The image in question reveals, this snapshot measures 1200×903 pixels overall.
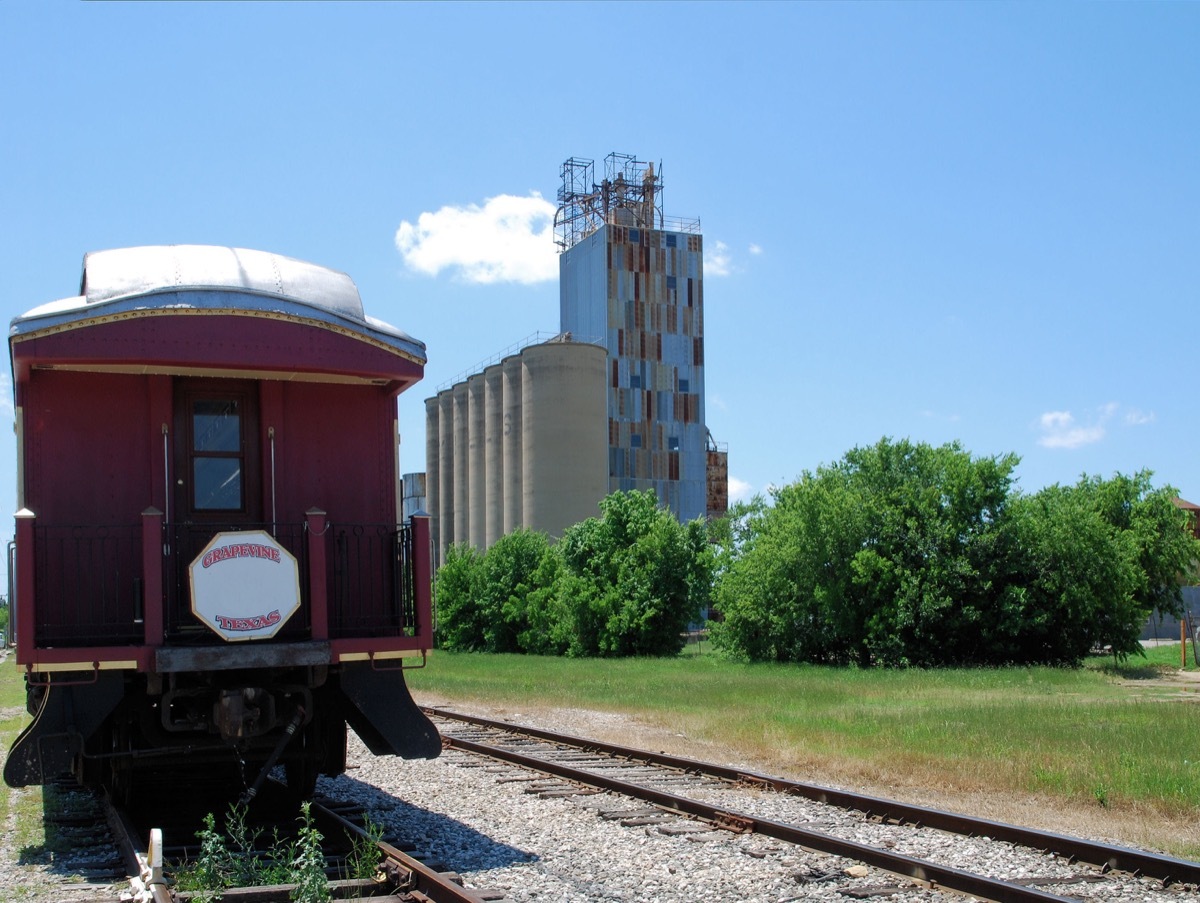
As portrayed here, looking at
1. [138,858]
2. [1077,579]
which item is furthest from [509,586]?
[138,858]

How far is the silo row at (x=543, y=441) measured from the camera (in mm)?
74812

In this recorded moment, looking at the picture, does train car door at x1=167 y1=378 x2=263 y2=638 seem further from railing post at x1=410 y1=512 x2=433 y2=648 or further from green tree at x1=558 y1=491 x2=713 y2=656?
green tree at x1=558 y1=491 x2=713 y2=656

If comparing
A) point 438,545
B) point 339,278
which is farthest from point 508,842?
point 438,545

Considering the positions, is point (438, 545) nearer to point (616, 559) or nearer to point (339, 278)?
point (616, 559)

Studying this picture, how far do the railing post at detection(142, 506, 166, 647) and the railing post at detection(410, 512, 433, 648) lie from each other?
5.86 ft

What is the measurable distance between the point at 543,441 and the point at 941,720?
59.2m

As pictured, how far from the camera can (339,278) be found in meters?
9.54

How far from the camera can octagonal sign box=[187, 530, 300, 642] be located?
310 inches

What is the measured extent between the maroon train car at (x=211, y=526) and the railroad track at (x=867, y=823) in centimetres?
239

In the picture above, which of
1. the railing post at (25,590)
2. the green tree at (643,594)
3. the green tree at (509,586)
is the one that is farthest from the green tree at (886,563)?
the railing post at (25,590)

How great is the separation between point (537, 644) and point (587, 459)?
91.0 ft

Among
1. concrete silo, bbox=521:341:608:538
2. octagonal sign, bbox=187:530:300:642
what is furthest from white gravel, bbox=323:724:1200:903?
concrete silo, bbox=521:341:608:538

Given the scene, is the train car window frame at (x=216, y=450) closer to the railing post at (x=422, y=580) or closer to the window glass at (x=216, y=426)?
the window glass at (x=216, y=426)

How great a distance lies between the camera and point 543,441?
246 ft
